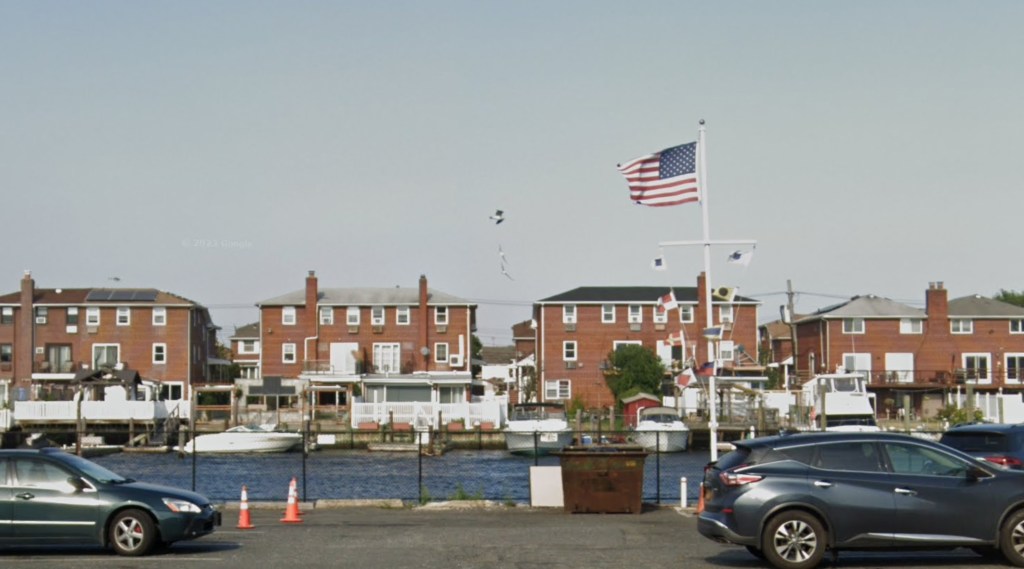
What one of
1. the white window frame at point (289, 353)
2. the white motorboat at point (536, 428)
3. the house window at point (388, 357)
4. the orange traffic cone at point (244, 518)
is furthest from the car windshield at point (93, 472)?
the white window frame at point (289, 353)

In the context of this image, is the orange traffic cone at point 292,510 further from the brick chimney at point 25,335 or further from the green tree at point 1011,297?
A: the green tree at point 1011,297

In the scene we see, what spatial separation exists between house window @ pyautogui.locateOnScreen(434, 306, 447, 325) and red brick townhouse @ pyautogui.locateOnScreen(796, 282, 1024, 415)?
988 inches

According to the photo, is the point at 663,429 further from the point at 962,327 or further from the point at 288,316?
the point at 962,327

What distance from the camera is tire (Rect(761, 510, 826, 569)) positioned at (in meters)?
16.8

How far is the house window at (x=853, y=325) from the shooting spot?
89750mm

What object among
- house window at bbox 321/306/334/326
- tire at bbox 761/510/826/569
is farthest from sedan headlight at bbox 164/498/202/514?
house window at bbox 321/306/334/326

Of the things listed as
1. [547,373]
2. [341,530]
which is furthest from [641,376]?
[341,530]

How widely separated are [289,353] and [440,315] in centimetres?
1015

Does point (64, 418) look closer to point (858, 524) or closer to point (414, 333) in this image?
point (414, 333)

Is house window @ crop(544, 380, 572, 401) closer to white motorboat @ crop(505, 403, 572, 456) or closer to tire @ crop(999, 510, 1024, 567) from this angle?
white motorboat @ crop(505, 403, 572, 456)

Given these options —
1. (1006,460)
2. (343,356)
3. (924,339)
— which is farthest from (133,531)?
(924,339)

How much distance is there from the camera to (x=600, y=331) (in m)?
88.6

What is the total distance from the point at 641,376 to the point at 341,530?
6242cm

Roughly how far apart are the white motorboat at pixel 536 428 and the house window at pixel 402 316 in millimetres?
16655
